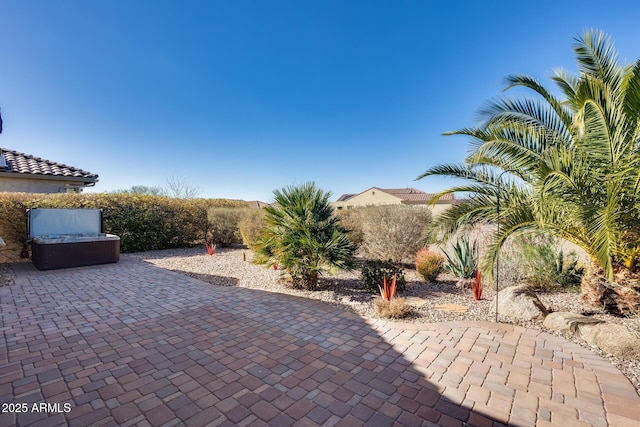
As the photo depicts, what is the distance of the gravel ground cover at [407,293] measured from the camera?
4.39m

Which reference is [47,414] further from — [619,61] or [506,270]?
[619,61]

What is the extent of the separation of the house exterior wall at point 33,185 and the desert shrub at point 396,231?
547 inches

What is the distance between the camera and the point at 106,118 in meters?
11.9

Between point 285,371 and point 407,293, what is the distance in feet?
12.9

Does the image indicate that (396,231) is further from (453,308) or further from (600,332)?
(600,332)

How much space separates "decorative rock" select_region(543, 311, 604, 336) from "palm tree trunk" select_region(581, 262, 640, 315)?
74 cm

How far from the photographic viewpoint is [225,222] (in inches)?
517

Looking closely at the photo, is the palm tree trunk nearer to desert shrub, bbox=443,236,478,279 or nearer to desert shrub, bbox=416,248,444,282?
desert shrub, bbox=443,236,478,279

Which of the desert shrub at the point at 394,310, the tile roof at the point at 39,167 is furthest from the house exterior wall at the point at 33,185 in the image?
the desert shrub at the point at 394,310

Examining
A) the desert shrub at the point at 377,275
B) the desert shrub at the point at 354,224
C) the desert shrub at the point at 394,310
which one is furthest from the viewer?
the desert shrub at the point at 354,224

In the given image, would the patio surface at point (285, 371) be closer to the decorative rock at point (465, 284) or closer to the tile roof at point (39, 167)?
the decorative rock at point (465, 284)

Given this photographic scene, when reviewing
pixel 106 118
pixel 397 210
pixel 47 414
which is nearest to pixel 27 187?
pixel 106 118

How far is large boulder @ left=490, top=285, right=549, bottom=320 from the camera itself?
432cm

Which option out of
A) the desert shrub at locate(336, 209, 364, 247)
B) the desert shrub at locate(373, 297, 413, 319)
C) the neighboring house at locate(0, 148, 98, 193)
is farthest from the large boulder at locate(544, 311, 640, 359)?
the neighboring house at locate(0, 148, 98, 193)
